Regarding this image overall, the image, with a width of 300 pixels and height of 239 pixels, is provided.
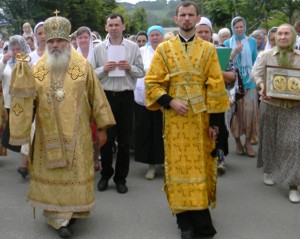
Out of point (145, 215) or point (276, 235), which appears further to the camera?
point (145, 215)

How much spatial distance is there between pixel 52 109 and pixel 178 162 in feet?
3.93

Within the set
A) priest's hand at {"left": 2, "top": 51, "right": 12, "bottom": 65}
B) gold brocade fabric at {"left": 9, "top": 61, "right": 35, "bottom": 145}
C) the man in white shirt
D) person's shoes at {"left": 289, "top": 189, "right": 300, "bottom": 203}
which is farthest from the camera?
priest's hand at {"left": 2, "top": 51, "right": 12, "bottom": 65}

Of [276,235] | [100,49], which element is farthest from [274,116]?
[100,49]

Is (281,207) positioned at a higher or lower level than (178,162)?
lower

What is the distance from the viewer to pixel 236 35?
789 cm

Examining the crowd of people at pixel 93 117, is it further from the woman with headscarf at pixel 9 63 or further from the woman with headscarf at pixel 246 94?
the woman with headscarf at pixel 246 94

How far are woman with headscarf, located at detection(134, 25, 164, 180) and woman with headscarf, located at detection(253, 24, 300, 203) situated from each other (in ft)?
4.67

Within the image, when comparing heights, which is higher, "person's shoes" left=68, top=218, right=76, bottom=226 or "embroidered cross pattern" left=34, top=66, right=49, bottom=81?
"embroidered cross pattern" left=34, top=66, right=49, bottom=81

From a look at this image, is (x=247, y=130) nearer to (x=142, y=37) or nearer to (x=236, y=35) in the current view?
(x=236, y=35)

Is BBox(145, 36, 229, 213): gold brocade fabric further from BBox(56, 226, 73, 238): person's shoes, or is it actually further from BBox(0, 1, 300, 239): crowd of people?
BBox(56, 226, 73, 238): person's shoes

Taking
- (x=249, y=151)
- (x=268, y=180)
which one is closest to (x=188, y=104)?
(x=268, y=180)

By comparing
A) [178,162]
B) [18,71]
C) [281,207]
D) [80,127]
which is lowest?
[281,207]

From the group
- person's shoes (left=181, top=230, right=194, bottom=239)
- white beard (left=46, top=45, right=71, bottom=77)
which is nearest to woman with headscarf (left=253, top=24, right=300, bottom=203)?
person's shoes (left=181, top=230, right=194, bottom=239)

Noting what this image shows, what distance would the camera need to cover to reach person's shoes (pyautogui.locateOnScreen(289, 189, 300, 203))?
560cm
